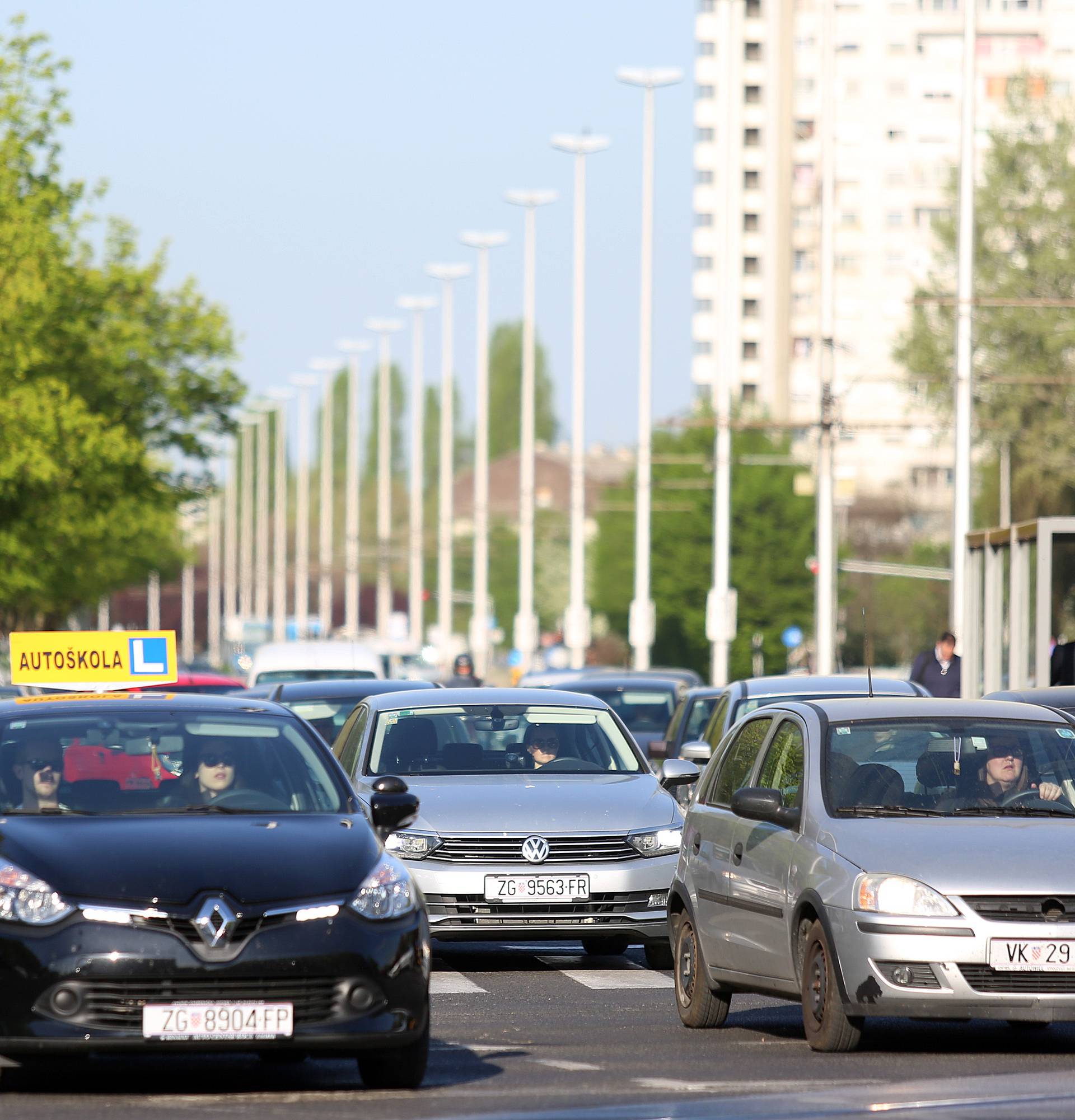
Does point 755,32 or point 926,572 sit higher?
point 755,32

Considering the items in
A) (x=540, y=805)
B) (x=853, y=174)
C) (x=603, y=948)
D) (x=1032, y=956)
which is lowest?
(x=603, y=948)

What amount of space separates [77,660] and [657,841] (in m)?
3.28

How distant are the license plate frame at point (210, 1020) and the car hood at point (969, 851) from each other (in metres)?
2.47

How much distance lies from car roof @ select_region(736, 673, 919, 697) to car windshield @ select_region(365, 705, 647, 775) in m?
4.08

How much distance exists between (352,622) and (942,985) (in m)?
98.6

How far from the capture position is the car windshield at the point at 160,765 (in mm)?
9758

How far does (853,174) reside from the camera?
13425 centimetres

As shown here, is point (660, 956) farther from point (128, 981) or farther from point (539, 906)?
point (128, 981)

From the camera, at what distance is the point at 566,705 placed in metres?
15.7

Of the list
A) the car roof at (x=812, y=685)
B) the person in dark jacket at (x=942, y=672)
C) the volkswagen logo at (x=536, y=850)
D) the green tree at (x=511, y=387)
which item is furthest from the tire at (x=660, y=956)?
the green tree at (x=511, y=387)

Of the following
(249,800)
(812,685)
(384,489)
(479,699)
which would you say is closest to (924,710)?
(249,800)

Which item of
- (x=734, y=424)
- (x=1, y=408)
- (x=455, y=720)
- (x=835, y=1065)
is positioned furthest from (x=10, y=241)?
(x=835, y=1065)

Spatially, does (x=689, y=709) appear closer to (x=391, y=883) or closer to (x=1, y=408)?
(x=391, y=883)

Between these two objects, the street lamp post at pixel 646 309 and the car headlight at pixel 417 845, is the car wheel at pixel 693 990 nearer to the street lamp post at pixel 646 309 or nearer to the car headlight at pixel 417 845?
the car headlight at pixel 417 845
